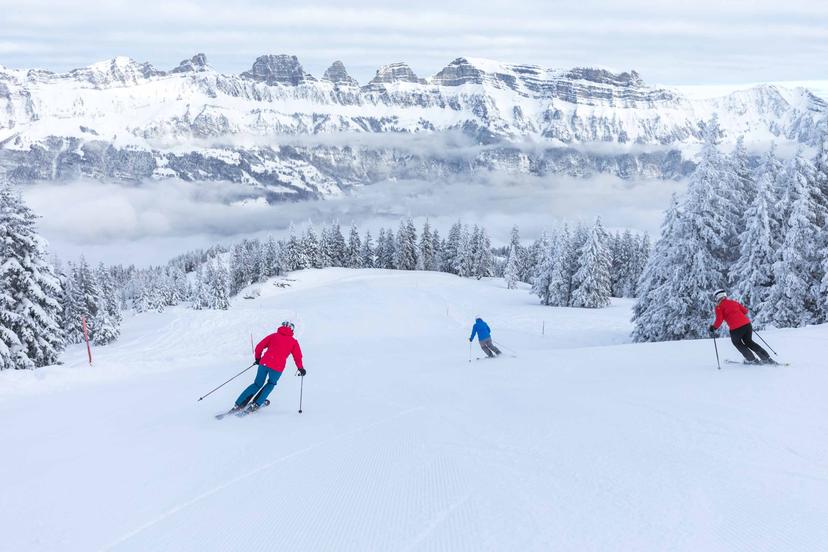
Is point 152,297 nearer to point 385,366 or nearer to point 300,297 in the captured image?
point 300,297

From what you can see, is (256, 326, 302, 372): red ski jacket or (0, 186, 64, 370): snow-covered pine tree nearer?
(256, 326, 302, 372): red ski jacket

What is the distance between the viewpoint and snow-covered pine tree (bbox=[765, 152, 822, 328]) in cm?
2316

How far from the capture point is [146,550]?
476 centimetres

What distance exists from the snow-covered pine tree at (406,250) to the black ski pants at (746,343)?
86934 millimetres

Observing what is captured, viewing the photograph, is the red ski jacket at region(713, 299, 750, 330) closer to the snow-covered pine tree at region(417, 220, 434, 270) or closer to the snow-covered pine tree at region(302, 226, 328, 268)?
the snow-covered pine tree at region(417, 220, 434, 270)

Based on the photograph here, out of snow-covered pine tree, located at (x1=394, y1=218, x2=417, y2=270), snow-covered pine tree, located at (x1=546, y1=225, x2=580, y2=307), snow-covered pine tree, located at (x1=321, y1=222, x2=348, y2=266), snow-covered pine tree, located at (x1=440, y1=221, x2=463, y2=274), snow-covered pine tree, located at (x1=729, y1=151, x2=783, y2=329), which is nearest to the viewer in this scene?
snow-covered pine tree, located at (x1=729, y1=151, x2=783, y2=329)

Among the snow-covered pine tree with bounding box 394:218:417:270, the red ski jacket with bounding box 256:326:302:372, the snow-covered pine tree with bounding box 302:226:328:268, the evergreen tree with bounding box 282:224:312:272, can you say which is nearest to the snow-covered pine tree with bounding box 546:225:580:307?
the snow-covered pine tree with bounding box 394:218:417:270

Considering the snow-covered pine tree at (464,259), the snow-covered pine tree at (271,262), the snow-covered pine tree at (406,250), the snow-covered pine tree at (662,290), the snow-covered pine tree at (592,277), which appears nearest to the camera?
the snow-covered pine tree at (662,290)

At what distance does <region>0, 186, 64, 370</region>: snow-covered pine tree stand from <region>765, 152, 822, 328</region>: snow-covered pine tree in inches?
1292

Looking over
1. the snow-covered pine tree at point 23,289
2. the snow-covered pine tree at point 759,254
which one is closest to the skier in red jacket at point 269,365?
the snow-covered pine tree at point 23,289

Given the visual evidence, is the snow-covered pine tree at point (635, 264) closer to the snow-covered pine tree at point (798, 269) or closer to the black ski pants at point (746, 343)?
the snow-covered pine tree at point (798, 269)

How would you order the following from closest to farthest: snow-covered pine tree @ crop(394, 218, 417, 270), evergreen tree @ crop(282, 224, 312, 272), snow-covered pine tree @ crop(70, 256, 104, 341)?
snow-covered pine tree @ crop(70, 256, 104, 341) < evergreen tree @ crop(282, 224, 312, 272) < snow-covered pine tree @ crop(394, 218, 417, 270)

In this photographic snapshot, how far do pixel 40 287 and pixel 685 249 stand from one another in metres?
31.2

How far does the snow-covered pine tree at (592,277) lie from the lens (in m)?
52.5
